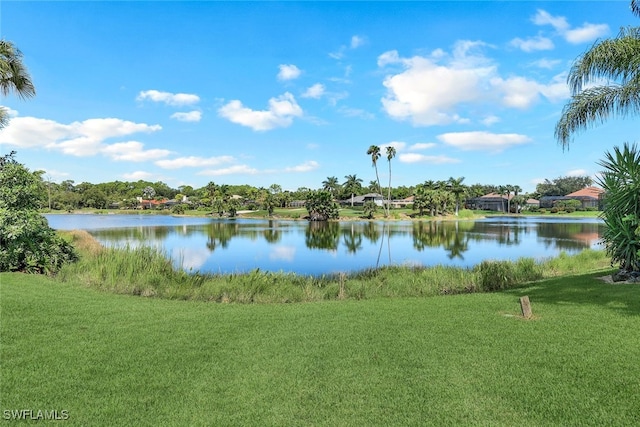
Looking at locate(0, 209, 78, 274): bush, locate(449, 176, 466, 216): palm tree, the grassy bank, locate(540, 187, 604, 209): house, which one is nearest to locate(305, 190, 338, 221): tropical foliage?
locate(449, 176, 466, 216): palm tree

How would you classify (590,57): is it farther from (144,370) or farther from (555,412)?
(144,370)

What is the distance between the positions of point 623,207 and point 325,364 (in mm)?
9787

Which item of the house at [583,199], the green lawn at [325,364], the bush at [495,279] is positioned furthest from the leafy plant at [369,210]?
the green lawn at [325,364]

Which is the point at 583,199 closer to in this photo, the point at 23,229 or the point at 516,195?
the point at 516,195

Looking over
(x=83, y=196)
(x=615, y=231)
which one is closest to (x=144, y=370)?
(x=615, y=231)

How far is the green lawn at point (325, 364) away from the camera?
401cm

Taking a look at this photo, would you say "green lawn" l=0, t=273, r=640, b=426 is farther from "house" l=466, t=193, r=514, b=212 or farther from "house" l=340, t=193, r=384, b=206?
"house" l=466, t=193, r=514, b=212

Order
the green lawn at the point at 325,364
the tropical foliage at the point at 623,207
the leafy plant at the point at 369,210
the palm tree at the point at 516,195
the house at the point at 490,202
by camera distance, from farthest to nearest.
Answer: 1. the house at the point at 490,202
2. the palm tree at the point at 516,195
3. the leafy plant at the point at 369,210
4. the tropical foliage at the point at 623,207
5. the green lawn at the point at 325,364

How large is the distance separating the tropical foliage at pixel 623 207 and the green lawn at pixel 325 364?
2.37 metres

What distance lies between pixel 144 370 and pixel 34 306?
13.7 ft

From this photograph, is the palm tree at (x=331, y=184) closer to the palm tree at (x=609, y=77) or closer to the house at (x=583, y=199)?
the house at (x=583, y=199)

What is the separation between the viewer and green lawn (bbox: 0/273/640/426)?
158 inches

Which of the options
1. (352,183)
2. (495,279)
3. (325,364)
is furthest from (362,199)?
(325,364)

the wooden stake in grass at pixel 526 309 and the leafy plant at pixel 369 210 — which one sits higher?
the leafy plant at pixel 369 210
